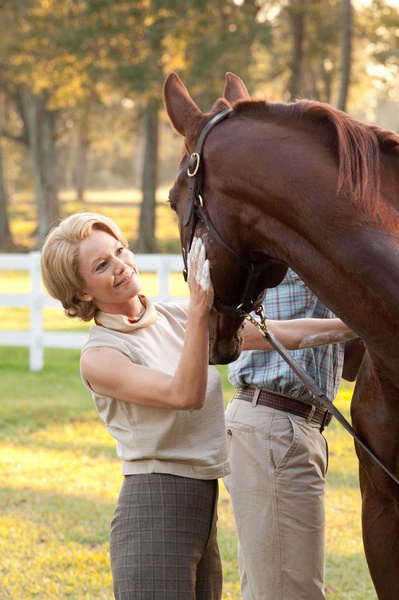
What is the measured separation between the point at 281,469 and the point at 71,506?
10.8 feet

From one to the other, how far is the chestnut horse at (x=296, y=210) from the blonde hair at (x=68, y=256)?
42 cm

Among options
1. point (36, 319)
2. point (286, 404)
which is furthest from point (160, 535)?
point (36, 319)

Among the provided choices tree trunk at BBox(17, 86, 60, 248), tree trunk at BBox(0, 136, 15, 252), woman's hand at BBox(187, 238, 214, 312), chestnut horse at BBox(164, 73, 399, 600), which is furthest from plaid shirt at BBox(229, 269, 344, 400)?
tree trunk at BBox(0, 136, 15, 252)

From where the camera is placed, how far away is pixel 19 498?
638cm

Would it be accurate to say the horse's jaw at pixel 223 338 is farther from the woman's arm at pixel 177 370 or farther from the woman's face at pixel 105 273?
the woman's face at pixel 105 273

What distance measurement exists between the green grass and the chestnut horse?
2.58 metres

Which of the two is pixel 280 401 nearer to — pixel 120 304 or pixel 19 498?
pixel 120 304

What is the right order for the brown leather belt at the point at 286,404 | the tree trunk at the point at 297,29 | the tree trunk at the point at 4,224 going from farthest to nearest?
the tree trunk at the point at 4,224, the tree trunk at the point at 297,29, the brown leather belt at the point at 286,404

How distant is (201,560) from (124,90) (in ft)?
82.3

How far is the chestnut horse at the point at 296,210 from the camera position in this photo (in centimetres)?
220

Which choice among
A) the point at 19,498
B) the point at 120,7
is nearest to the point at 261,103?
the point at 19,498

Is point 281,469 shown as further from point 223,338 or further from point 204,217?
point 204,217

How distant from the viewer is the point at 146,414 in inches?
113

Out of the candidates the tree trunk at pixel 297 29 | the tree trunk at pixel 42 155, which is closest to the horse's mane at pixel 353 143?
the tree trunk at pixel 297 29
